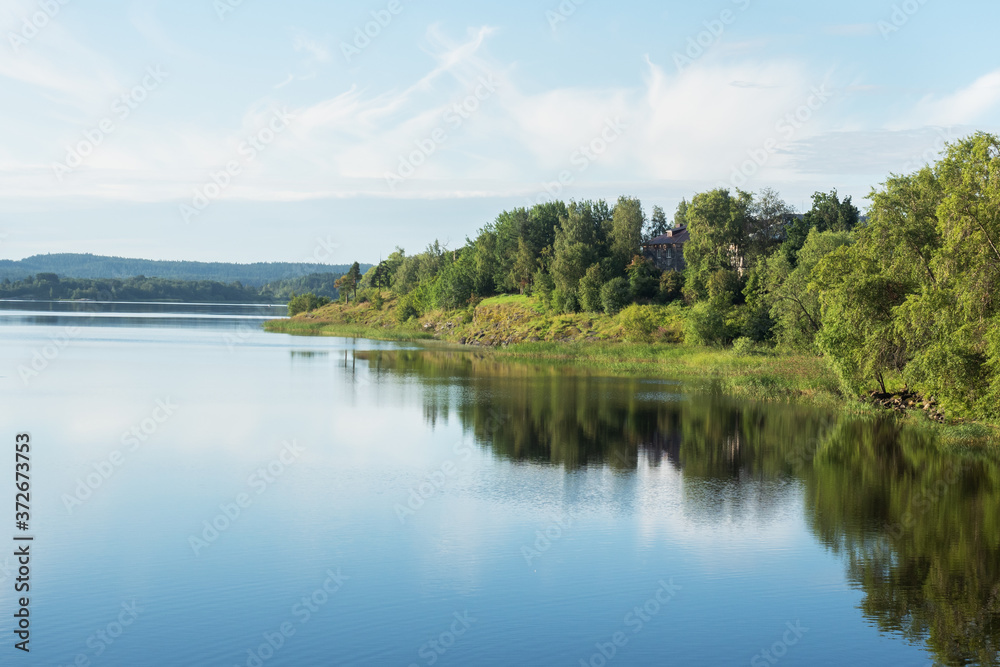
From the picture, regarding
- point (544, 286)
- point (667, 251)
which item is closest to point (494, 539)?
point (667, 251)

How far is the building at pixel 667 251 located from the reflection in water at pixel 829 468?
135 feet

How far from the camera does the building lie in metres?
90.2

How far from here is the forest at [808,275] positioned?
30.8 meters

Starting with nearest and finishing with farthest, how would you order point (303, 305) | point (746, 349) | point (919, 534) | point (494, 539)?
point (494, 539)
point (919, 534)
point (746, 349)
point (303, 305)

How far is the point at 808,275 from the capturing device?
54281mm

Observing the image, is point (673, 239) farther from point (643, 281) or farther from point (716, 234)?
point (716, 234)

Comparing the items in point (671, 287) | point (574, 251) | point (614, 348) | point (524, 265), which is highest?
point (574, 251)

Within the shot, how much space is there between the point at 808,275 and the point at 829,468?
29.7m

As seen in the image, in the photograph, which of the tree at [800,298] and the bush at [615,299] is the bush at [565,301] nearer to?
the bush at [615,299]

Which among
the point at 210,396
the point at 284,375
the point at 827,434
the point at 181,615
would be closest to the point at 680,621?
the point at 181,615

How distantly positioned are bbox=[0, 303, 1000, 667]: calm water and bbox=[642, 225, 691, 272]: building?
2102 inches

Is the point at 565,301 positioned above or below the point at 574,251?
below

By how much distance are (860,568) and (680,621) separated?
5198mm

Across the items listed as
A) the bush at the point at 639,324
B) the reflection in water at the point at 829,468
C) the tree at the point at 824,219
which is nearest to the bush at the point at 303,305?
the bush at the point at 639,324
